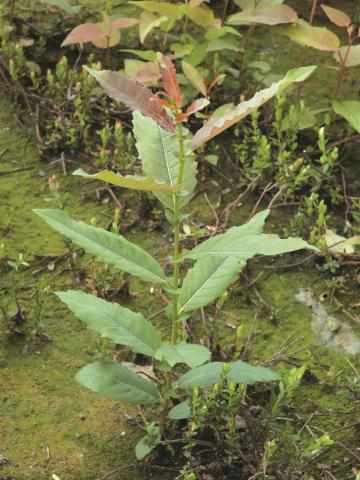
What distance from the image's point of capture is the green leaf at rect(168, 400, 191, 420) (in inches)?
94.4

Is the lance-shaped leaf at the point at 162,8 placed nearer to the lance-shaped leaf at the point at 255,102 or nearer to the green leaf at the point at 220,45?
the green leaf at the point at 220,45

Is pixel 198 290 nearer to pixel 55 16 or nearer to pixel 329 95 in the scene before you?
pixel 329 95

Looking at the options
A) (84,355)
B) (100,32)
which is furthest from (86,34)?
(84,355)

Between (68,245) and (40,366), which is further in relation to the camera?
(68,245)

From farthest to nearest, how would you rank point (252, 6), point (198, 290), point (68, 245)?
1. point (252, 6)
2. point (68, 245)
3. point (198, 290)

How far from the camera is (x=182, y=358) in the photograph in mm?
2111

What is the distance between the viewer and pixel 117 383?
7.68 ft

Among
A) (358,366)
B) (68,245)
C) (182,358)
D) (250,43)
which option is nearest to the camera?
(182,358)

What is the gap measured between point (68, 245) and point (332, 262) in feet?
3.93

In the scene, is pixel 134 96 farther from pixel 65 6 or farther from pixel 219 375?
pixel 65 6

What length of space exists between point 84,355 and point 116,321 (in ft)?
2.14

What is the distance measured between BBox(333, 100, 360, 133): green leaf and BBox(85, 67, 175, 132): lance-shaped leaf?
1.68 meters

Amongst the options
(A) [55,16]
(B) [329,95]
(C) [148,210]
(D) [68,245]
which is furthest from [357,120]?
(A) [55,16]

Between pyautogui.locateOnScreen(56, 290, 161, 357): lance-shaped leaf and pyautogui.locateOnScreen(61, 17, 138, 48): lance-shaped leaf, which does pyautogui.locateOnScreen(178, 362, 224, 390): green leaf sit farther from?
pyautogui.locateOnScreen(61, 17, 138, 48): lance-shaped leaf
